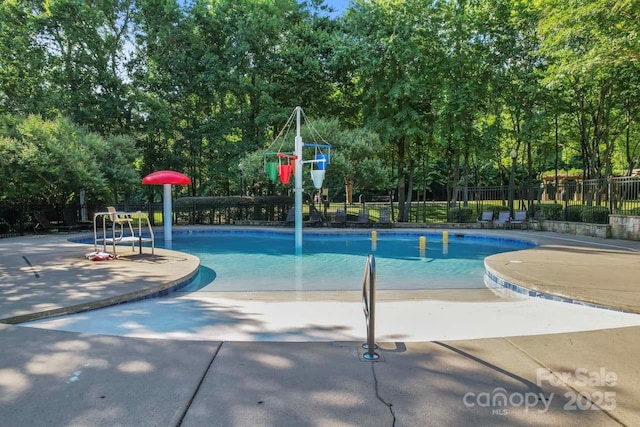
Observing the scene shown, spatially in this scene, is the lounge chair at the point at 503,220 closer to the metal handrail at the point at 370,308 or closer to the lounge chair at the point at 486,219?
the lounge chair at the point at 486,219

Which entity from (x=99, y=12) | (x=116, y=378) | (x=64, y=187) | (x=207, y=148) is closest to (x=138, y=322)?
(x=116, y=378)

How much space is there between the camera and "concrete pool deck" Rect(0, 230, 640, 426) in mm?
2383

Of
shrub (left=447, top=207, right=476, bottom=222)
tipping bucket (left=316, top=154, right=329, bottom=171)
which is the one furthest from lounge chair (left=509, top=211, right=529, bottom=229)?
tipping bucket (left=316, top=154, right=329, bottom=171)

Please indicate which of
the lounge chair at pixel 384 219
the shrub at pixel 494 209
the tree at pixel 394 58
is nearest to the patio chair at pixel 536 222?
the shrub at pixel 494 209

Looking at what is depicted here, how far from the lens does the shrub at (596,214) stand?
A: 13.2m

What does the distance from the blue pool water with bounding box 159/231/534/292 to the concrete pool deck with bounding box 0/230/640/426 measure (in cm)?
375

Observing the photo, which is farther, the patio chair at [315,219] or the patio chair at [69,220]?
the patio chair at [315,219]

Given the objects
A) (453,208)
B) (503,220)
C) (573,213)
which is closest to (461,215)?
(453,208)

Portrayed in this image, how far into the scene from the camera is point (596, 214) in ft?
43.7

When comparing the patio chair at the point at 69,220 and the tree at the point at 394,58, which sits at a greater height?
the tree at the point at 394,58

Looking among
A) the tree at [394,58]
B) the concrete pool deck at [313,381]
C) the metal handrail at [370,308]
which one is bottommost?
the concrete pool deck at [313,381]

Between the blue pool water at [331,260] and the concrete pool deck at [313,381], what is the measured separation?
12.3 feet

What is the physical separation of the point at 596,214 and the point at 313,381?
14.1 meters

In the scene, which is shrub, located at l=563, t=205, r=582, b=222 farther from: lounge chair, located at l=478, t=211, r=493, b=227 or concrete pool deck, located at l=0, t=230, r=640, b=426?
concrete pool deck, located at l=0, t=230, r=640, b=426
